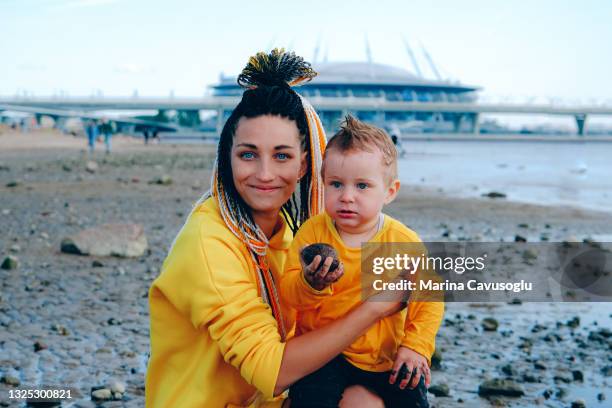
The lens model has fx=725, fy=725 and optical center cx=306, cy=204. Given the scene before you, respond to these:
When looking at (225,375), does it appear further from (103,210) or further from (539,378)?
(103,210)

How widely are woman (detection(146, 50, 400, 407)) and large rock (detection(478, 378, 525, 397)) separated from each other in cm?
163

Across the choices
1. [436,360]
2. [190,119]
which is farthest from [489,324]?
[190,119]

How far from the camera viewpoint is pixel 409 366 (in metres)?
2.22

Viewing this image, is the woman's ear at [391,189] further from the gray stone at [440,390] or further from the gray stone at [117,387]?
the gray stone at [117,387]

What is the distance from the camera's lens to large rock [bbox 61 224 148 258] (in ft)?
21.8

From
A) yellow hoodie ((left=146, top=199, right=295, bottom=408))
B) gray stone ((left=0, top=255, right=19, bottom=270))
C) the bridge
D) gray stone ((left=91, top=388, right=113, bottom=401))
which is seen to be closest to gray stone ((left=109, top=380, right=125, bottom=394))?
gray stone ((left=91, top=388, right=113, bottom=401))

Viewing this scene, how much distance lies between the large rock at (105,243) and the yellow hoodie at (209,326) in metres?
4.44

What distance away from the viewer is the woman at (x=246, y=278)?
2.09m

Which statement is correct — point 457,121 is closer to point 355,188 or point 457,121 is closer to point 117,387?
point 117,387

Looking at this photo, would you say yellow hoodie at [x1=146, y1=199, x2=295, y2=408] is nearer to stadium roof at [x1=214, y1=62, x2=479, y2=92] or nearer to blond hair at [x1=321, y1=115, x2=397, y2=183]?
blond hair at [x1=321, y1=115, x2=397, y2=183]

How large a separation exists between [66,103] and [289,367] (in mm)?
89497

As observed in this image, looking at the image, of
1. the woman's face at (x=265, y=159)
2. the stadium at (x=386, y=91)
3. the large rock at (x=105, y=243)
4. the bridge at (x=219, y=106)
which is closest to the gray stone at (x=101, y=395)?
the woman's face at (x=265, y=159)

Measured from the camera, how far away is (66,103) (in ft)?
282

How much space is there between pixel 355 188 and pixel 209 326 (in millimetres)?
668
